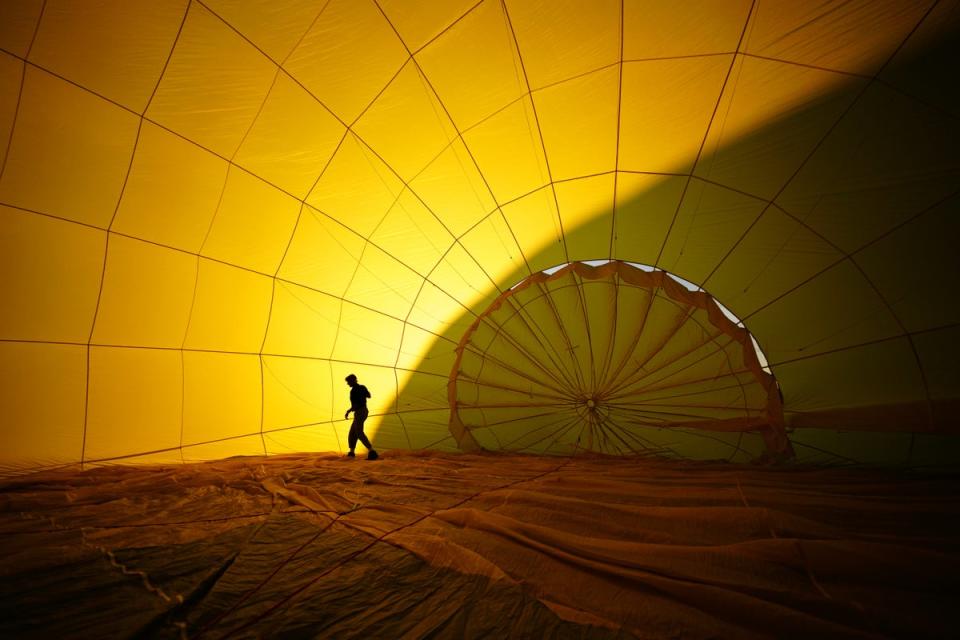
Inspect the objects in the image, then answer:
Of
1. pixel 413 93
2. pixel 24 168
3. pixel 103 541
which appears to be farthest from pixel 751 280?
pixel 24 168

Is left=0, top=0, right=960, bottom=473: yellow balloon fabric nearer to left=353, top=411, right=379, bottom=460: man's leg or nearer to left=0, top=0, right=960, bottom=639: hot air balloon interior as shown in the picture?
left=0, top=0, right=960, bottom=639: hot air balloon interior

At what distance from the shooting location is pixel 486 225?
4.80 m

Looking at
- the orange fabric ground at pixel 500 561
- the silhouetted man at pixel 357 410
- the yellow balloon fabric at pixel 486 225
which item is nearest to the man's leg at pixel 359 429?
the silhouetted man at pixel 357 410

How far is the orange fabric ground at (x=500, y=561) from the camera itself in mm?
1340

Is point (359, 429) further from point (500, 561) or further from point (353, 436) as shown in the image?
point (500, 561)

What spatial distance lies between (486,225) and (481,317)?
110 centimetres

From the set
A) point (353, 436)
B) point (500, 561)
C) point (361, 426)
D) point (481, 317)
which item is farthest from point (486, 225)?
point (500, 561)

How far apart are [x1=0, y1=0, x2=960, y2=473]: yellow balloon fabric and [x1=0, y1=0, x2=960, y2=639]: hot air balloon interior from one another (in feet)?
0.09

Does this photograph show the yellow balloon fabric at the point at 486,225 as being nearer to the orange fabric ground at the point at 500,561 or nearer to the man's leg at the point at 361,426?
the man's leg at the point at 361,426

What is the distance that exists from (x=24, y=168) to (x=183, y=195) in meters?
1.13

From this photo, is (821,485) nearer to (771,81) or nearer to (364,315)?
(771,81)

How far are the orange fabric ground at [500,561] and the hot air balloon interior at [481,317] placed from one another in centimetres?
2

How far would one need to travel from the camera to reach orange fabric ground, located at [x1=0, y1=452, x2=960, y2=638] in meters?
1.34

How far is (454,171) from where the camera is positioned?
14.4ft
